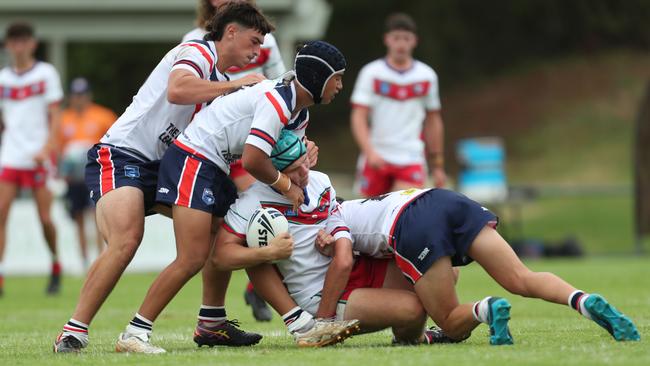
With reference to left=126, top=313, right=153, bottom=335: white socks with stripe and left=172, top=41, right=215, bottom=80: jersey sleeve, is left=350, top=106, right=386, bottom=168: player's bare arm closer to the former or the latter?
left=172, top=41, right=215, bottom=80: jersey sleeve

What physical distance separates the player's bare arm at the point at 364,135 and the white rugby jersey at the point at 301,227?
493cm

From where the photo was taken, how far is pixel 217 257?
685 cm

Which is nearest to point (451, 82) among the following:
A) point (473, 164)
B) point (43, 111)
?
point (473, 164)

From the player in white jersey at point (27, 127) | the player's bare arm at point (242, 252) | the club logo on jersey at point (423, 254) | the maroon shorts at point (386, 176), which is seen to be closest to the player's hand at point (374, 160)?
the maroon shorts at point (386, 176)

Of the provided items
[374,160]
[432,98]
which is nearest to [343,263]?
[374,160]

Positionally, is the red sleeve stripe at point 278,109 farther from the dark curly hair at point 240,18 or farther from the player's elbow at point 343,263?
the player's elbow at point 343,263

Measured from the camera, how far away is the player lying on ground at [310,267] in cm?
670

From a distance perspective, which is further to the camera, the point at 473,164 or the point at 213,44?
the point at 473,164

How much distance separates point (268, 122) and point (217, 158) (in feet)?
1.49

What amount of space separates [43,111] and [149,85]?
6.25m

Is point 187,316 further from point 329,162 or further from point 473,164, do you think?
point 329,162

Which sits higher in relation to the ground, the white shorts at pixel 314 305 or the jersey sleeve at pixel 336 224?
the jersey sleeve at pixel 336 224

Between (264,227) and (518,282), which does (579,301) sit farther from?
(264,227)

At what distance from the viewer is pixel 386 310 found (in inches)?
264
